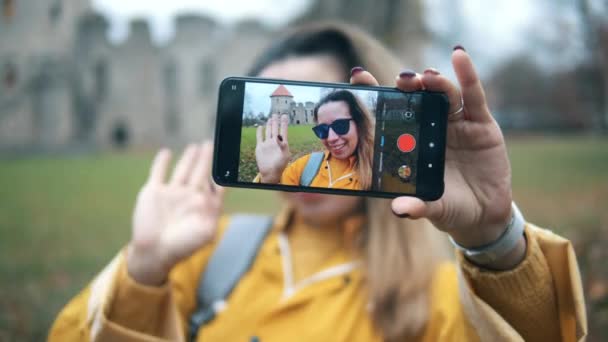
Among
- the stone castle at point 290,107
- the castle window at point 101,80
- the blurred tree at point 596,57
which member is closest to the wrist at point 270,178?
the stone castle at point 290,107

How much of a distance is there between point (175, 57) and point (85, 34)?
4.74ft

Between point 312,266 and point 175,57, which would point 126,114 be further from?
point 312,266

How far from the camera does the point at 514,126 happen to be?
5.62 meters

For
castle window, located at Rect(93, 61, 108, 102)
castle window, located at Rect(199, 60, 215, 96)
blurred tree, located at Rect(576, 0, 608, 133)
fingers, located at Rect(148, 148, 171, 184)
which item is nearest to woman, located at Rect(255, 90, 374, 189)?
fingers, located at Rect(148, 148, 171, 184)

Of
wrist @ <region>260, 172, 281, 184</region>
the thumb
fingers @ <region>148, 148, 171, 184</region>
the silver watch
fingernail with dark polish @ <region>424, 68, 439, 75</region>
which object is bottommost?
the silver watch

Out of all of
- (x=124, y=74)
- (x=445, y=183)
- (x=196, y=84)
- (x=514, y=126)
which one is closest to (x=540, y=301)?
(x=445, y=183)

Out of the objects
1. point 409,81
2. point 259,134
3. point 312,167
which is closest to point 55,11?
point 259,134

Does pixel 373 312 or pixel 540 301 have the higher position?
pixel 540 301

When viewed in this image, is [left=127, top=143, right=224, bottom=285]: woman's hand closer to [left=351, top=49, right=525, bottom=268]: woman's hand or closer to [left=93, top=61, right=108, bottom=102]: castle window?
[left=351, top=49, right=525, bottom=268]: woman's hand

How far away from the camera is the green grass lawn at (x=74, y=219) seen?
1621mm

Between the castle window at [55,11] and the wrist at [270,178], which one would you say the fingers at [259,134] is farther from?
the castle window at [55,11]

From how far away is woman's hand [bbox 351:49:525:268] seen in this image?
84cm

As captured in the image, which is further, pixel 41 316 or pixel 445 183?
pixel 41 316

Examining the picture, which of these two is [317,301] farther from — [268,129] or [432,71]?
[432,71]
